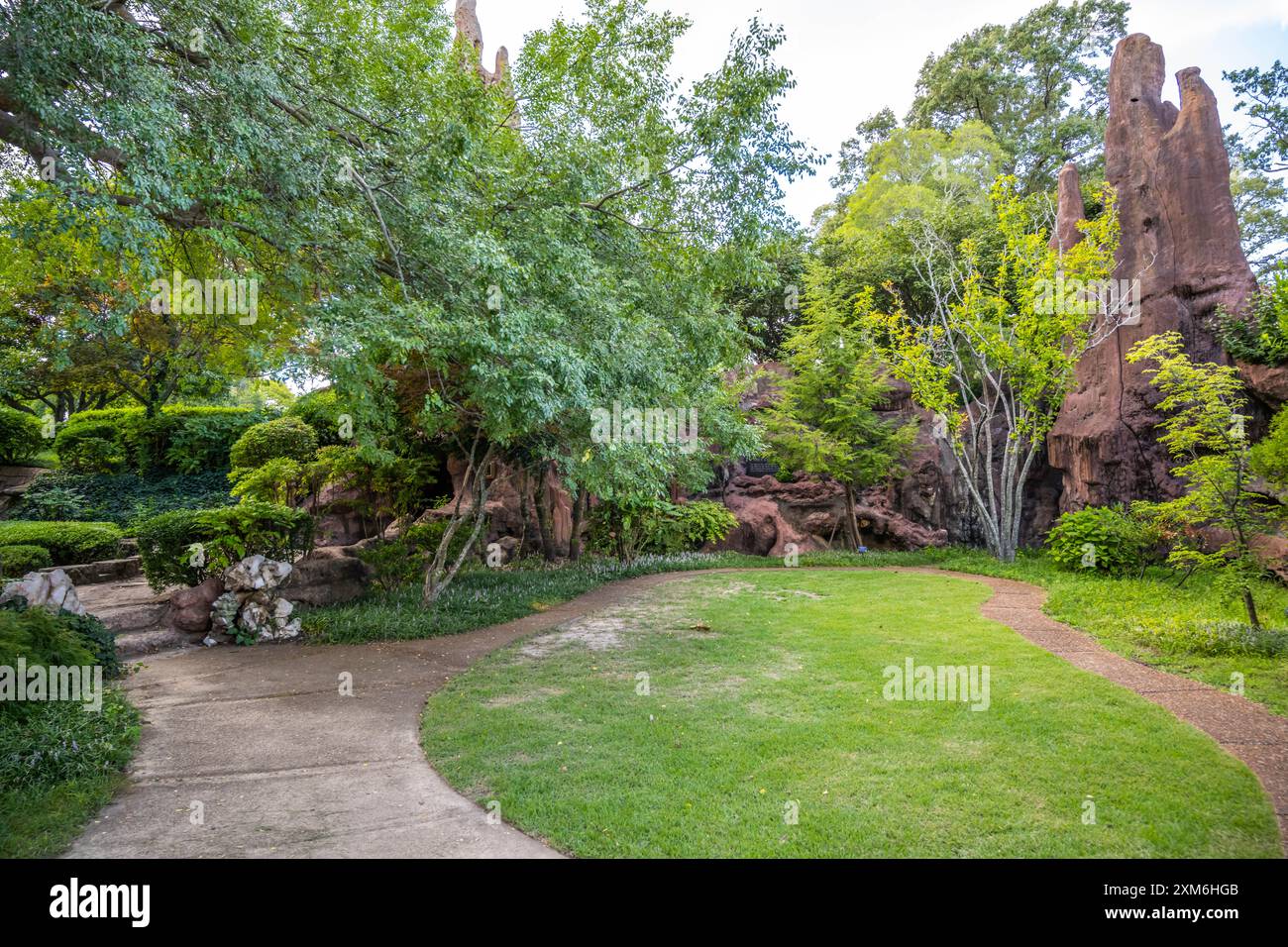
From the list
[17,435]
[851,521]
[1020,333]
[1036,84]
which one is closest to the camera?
[1020,333]

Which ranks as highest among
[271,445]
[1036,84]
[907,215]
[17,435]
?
[1036,84]

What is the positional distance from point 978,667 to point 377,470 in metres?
9.67

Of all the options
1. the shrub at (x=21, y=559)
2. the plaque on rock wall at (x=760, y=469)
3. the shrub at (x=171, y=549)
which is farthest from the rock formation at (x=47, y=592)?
the plaque on rock wall at (x=760, y=469)

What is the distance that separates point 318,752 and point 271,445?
35.8 feet

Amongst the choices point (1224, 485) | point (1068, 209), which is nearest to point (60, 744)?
point (1224, 485)

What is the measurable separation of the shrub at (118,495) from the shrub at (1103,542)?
1846 cm

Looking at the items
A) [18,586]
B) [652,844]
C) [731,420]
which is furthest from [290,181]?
[731,420]

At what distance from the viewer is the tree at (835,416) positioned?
1543 cm

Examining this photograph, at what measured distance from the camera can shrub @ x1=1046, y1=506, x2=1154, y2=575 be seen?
36.7 ft

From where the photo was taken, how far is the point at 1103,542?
11430 millimetres

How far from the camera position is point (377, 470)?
11109 mm

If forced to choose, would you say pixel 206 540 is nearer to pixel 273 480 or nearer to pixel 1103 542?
pixel 273 480

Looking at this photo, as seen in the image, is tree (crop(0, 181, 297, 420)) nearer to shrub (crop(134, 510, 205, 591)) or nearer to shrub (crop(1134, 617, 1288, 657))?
shrub (crop(134, 510, 205, 591))
